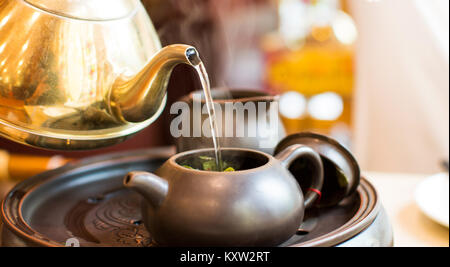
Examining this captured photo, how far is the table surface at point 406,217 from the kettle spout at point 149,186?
428 millimetres

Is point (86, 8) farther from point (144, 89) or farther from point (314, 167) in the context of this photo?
point (314, 167)

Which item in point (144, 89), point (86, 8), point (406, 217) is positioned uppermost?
point (86, 8)

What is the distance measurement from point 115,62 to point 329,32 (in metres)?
3.23

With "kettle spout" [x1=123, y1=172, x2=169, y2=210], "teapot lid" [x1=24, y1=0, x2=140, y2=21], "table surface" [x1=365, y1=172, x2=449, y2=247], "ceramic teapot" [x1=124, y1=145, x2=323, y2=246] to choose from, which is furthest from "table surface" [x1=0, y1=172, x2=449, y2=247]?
"teapot lid" [x1=24, y1=0, x2=140, y2=21]

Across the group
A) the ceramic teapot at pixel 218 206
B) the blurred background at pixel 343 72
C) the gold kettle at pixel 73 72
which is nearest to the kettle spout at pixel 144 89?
the gold kettle at pixel 73 72

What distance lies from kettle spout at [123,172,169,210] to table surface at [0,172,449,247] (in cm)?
43

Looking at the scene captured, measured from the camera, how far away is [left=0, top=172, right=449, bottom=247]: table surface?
0.76 meters

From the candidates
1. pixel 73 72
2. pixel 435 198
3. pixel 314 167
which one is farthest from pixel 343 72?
pixel 73 72

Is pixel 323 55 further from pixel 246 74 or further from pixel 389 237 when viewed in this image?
pixel 389 237

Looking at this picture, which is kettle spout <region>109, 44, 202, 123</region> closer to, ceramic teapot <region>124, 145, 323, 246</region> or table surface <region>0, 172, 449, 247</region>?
ceramic teapot <region>124, 145, 323, 246</region>

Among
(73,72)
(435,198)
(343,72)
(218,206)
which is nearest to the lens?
(218,206)

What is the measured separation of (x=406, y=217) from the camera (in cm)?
85

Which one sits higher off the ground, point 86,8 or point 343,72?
point 86,8

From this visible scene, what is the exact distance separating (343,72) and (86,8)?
2.80 metres
